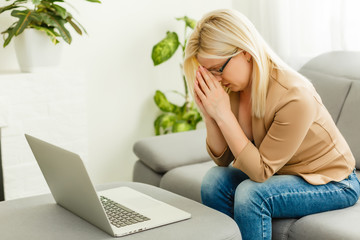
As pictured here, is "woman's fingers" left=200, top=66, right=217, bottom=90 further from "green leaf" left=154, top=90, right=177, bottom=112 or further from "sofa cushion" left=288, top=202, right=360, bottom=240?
"green leaf" left=154, top=90, right=177, bottom=112

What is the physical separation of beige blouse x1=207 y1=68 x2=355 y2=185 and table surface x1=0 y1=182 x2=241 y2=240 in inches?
8.8

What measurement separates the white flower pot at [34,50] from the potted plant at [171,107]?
634 millimetres

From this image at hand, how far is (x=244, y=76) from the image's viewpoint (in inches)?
66.2

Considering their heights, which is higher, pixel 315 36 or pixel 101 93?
pixel 315 36

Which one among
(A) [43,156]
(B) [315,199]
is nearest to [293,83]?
(B) [315,199]

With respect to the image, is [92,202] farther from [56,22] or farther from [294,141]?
[56,22]

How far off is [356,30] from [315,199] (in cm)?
124

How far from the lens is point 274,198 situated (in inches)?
64.6

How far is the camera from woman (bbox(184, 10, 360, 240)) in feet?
5.35

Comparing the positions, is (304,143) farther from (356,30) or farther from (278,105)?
(356,30)

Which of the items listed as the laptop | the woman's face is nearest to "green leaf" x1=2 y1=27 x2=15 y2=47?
the laptop

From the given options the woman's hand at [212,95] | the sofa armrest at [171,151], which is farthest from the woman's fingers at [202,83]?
the sofa armrest at [171,151]

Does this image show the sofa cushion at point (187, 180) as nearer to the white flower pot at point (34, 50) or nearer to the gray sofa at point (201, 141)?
the gray sofa at point (201, 141)

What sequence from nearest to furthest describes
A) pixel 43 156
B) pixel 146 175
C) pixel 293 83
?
pixel 43 156
pixel 293 83
pixel 146 175
